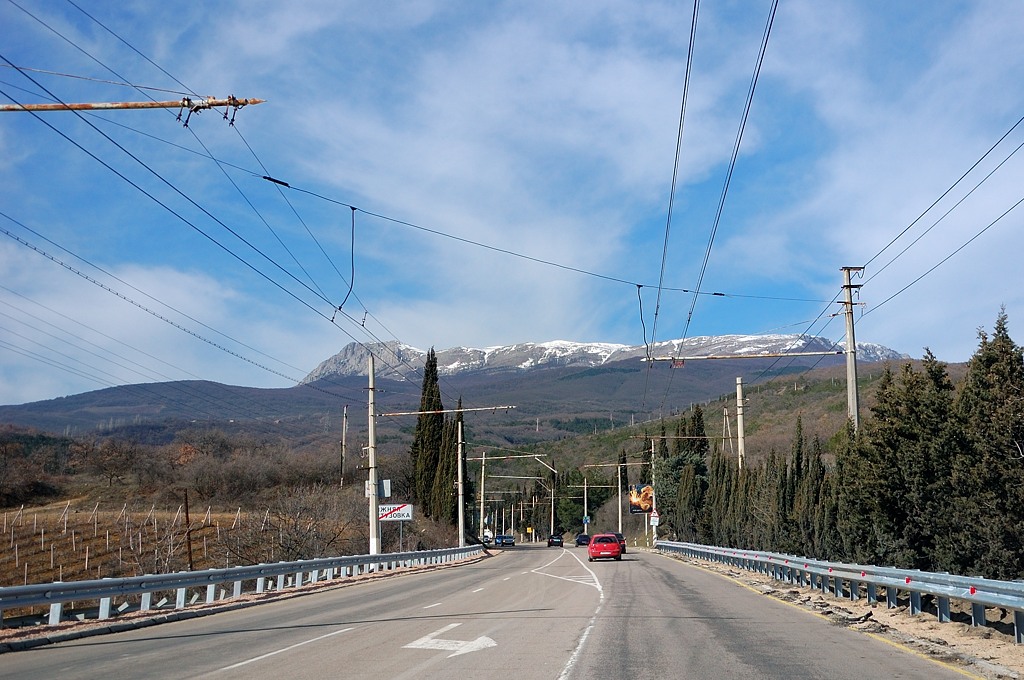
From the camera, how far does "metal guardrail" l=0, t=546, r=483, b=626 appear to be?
16.4m

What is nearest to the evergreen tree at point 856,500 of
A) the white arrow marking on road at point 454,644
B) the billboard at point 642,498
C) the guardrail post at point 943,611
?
the guardrail post at point 943,611

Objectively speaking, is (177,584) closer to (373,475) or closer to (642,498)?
(373,475)

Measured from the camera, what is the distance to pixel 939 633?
15.7 meters

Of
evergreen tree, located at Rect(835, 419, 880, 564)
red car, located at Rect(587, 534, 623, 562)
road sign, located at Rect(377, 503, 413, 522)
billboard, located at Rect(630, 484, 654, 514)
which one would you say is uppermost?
evergreen tree, located at Rect(835, 419, 880, 564)

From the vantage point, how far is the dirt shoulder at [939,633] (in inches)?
489

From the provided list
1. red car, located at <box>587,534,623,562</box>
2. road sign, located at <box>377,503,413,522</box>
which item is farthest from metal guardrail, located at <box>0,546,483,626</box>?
red car, located at <box>587,534,623,562</box>

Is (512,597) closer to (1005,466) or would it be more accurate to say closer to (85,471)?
(1005,466)

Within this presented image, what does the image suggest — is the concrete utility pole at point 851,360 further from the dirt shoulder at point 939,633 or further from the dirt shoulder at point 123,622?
the dirt shoulder at point 123,622

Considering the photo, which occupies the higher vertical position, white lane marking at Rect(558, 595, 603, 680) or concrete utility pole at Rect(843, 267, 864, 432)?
concrete utility pole at Rect(843, 267, 864, 432)

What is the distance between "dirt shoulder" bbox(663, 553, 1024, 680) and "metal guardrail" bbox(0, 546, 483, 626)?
14.2m

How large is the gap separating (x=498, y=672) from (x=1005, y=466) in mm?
13478

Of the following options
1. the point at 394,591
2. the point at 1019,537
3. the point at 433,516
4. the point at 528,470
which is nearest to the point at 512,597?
the point at 394,591

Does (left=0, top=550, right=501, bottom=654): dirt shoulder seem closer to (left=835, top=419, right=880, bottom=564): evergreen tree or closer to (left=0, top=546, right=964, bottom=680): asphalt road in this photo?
(left=0, top=546, right=964, bottom=680): asphalt road

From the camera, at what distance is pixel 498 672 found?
11711mm
